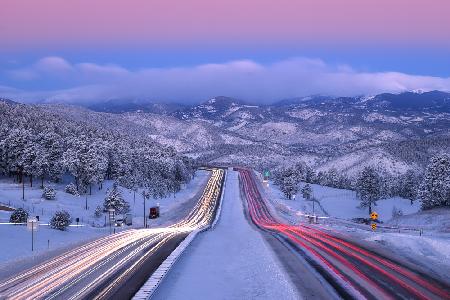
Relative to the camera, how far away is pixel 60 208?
9100cm

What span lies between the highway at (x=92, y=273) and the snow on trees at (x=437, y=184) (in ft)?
230

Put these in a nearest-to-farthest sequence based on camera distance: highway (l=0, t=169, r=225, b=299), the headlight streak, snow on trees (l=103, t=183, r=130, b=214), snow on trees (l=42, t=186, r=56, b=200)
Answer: highway (l=0, t=169, r=225, b=299)
the headlight streak
snow on trees (l=42, t=186, r=56, b=200)
snow on trees (l=103, t=183, r=130, b=214)

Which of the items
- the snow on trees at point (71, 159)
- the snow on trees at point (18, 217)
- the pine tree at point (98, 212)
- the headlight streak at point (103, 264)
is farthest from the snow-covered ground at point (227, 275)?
the snow on trees at point (71, 159)

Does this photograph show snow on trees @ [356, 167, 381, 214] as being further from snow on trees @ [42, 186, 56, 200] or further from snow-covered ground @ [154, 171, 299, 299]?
snow-covered ground @ [154, 171, 299, 299]

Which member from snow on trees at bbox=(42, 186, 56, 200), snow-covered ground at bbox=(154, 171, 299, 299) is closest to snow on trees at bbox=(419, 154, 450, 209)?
snow-covered ground at bbox=(154, 171, 299, 299)

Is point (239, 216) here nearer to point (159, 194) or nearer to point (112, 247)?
point (159, 194)

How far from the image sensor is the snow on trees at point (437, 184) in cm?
9854

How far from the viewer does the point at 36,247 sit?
164 feet

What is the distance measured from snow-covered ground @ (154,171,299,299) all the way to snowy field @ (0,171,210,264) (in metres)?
16.5

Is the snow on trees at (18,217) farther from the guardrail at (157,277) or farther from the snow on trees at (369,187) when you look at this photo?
the snow on trees at (369,187)

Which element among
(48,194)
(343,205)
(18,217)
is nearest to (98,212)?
(48,194)

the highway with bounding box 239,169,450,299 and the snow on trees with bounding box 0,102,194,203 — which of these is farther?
the snow on trees with bounding box 0,102,194,203

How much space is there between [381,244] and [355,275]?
13.8 meters

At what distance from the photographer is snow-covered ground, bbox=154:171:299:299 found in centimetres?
2550
